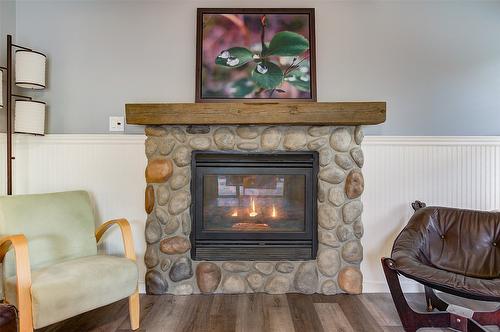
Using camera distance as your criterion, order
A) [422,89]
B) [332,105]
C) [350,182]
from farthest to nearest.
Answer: [422,89], [350,182], [332,105]

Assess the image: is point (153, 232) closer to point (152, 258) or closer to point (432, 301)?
point (152, 258)

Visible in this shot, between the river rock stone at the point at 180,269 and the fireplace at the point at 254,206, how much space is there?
73 millimetres

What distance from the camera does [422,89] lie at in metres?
2.55

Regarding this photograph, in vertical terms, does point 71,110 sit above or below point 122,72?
below

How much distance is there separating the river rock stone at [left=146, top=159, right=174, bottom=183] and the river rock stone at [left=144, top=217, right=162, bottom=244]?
32 cm

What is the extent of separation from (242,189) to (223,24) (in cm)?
134

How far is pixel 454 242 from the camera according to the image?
82.9 inches

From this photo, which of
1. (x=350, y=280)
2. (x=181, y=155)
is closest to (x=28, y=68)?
(x=181, y=155)

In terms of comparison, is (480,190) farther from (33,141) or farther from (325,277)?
(33,141)

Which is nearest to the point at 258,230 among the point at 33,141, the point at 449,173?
the point at 449,173

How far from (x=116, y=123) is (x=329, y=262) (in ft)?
6.60

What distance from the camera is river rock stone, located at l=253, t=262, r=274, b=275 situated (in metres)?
2.42

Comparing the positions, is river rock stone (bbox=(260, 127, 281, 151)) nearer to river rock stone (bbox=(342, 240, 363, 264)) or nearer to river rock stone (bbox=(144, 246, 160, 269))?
river rock stone (bbox=(342, 240, 363, 264))

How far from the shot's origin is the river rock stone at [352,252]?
2.41m
